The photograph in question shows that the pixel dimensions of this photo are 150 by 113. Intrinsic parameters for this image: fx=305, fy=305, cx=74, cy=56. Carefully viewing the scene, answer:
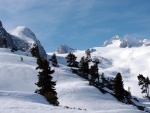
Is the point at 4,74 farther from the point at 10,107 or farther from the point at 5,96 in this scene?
the point at 10,107

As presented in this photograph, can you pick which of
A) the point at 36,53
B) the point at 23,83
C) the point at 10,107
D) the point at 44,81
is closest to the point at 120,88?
the point at 23,83

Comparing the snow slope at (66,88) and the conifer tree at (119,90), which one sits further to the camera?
the conifer tree at (119,90)

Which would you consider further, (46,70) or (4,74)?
(4,74)

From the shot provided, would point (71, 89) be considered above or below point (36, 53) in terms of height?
below

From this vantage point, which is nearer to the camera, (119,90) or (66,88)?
(66,88)

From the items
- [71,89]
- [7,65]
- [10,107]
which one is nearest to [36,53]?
[7,65]

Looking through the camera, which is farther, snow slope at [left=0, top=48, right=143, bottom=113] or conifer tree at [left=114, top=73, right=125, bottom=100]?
conifer tree at [left=114, top=73, right=125, bottom=100]

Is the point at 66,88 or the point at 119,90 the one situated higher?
the point at 66,88

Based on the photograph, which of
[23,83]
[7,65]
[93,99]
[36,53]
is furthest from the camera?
[36,53]

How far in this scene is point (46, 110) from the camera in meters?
24.3

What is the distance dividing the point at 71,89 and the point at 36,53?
195 ft

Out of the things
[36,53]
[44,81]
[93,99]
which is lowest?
[93,99]

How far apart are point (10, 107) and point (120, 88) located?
60.6 meters

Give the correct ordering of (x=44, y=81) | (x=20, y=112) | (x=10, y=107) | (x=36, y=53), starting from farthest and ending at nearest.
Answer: (x=36, y=53) < (x=44, y=81) < (x=10, y=107) < (x=20, y=112)
